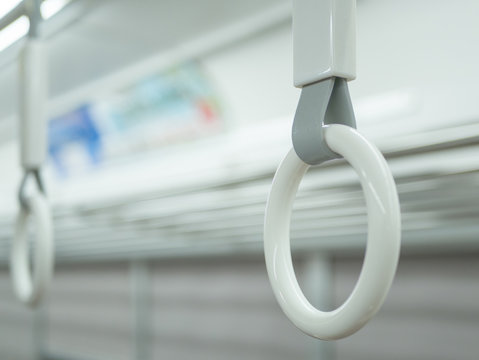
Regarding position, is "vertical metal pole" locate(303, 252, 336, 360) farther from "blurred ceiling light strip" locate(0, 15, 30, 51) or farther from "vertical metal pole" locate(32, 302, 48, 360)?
"vertical metal pole" locate(32, 302, 48, 360)

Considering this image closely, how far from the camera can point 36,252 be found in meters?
0.63

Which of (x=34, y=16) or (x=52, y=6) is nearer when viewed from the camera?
(x=34, y=16)

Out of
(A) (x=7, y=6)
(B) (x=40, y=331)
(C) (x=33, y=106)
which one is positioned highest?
(A) (x=7, y=6)

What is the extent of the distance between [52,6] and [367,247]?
31.0 inches

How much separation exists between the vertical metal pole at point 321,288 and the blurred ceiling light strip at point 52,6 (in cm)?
89

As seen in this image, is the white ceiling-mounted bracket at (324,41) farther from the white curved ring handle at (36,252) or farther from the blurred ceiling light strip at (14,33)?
the blurred ceiling light strip at (14,33)

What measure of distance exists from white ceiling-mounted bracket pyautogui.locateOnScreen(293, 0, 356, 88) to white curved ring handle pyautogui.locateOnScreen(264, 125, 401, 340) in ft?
0.10

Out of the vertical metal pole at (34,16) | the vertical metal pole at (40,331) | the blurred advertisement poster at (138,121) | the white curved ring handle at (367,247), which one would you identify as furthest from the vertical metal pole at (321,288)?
the vertical metal pole at (40,331)

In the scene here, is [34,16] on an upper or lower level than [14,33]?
lower

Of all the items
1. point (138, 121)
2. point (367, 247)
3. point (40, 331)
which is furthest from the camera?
point (40, 331)

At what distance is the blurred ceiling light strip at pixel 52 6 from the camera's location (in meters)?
0.88

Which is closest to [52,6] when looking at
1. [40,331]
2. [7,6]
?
[7,6]

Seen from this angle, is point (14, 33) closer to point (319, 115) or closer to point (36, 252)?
point (36, 252)

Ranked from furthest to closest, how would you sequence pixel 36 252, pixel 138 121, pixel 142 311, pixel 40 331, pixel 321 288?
pixel 40 331
pixel 138 121
pixel 142 311
pixel 321 288
pixel 36 252
